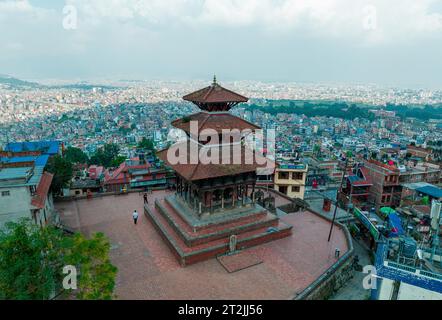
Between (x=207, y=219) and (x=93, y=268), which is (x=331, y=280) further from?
(x=93, y=268)

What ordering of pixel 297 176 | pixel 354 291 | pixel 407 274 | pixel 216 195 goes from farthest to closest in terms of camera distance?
pixel 297 176 → pixel 216 195 → pixel 354 291 → pixel 407 274

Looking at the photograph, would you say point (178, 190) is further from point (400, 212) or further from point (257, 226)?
point (400, 212)

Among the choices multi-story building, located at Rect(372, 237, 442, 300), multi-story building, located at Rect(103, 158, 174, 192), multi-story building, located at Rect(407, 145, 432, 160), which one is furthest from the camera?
multi-story building, located at Rect(407, 145, 432, 160)

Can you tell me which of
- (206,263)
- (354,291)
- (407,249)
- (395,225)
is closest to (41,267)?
(206,263)

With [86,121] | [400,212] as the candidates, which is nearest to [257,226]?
[400,212]

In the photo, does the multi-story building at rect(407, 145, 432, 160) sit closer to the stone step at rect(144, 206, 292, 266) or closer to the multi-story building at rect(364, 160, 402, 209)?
the multi-story building at rect(364, 160, 402, 209)

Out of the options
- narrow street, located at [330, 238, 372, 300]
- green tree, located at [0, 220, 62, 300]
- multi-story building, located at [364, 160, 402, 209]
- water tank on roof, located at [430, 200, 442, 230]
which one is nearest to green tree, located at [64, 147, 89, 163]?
multi-story building, located at [364, 160, 402, 209]
